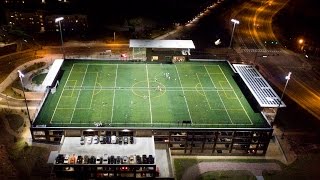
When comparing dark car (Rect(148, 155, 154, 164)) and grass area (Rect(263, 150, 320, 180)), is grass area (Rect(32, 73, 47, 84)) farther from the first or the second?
grass area (Rect(263, 150, 320, 180))

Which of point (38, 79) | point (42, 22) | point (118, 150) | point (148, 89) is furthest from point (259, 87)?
point (42, 22)

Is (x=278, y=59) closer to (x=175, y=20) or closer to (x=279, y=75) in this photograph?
(x=279, y=75)

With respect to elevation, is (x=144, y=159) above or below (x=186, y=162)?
above

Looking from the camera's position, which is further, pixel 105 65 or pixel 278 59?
pixel 278 59

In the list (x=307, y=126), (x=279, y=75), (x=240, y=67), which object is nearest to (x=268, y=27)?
(x=279, y=75)

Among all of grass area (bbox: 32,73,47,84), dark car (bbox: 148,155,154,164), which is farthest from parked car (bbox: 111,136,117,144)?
grass area (bbox: 32,73,47,84)

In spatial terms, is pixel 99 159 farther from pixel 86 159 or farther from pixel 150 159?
pixel 150 159
